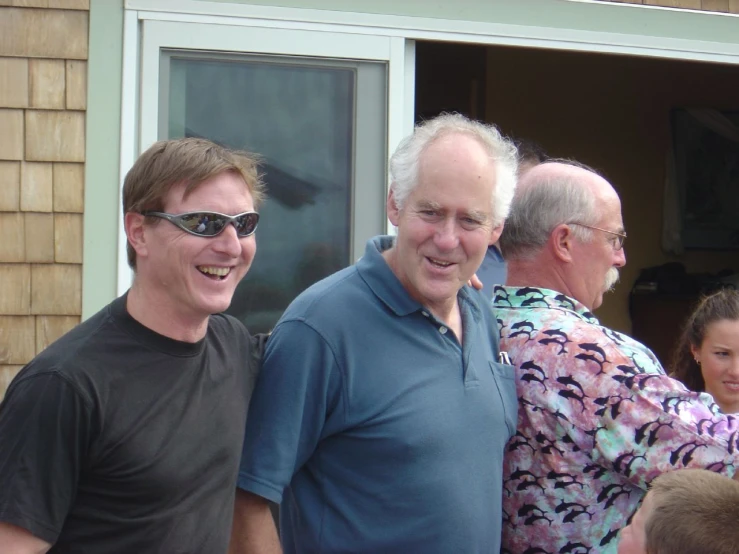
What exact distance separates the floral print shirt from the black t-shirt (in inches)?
26.4

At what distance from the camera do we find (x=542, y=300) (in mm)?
2160

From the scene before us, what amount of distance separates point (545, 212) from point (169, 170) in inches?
34.7

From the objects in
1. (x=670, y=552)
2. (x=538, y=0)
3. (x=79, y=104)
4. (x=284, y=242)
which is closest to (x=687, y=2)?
(x=538, y=0)

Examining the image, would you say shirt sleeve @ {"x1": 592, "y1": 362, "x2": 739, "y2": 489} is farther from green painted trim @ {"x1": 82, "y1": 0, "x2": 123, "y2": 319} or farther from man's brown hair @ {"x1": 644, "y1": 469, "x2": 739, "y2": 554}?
green painted trim @ {"x1": 82, "y1": 0, "x2": 123, "y2": 319}

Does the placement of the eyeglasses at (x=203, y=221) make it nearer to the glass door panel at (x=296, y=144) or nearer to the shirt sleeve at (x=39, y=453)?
the shirt sleeve at (x=39, y=453)

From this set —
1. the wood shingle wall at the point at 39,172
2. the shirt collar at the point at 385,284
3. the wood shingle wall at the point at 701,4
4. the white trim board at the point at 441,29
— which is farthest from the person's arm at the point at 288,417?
the wood shingle wall at the point at 701,4

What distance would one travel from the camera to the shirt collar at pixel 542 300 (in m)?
2.14

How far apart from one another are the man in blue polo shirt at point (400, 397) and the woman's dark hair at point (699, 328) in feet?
4.27

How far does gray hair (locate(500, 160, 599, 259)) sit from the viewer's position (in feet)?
7.00

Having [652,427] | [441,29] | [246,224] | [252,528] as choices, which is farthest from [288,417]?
[441,29]

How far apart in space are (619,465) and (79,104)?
2.55m

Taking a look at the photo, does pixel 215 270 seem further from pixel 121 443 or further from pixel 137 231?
pixel 121 443

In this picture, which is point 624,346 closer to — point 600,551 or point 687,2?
point 600,551

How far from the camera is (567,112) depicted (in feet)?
22.8
